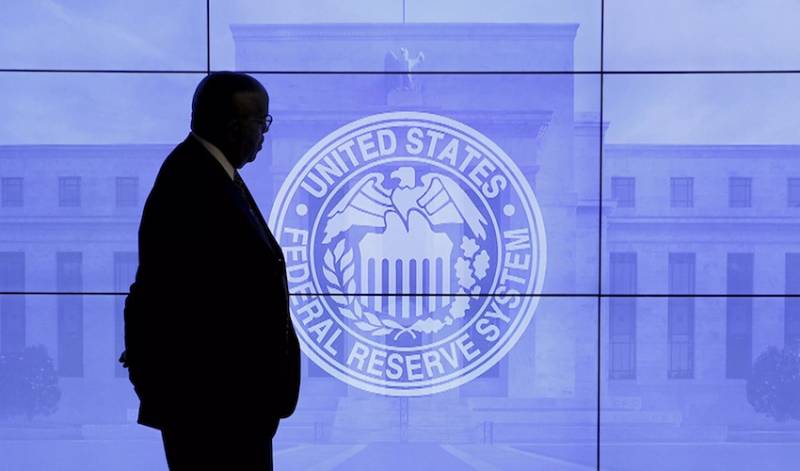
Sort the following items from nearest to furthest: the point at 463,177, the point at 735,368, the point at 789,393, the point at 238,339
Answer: the point at 238,339
the point at 463,177
the point at 789,393
the point at 735,368

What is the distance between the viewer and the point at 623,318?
3506 mm

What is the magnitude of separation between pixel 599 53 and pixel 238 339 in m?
2.62

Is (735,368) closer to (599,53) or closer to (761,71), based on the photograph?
(761,71)

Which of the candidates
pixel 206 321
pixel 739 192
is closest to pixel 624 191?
pixel 739 192

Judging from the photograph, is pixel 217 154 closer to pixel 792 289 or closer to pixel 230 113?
pixel 230 113

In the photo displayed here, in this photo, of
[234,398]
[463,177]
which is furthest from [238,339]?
[463,177]

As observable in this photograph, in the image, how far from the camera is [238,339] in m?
1.12

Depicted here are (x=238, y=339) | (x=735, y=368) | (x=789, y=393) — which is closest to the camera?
(x=238, y=339)

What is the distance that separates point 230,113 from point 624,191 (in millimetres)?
2556

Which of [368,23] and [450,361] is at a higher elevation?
[368,23]

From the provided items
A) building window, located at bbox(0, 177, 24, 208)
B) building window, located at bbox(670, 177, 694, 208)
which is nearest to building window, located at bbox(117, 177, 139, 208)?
building window, located at bbox(0, 177, 24, 208)

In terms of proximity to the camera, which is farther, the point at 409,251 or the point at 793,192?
the point at 793,192

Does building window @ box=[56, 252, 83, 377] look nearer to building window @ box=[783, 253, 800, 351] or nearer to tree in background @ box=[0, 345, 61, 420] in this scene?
tree in background @ box=[0, 345, 61, 420]

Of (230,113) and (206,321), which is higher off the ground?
(230,113)
